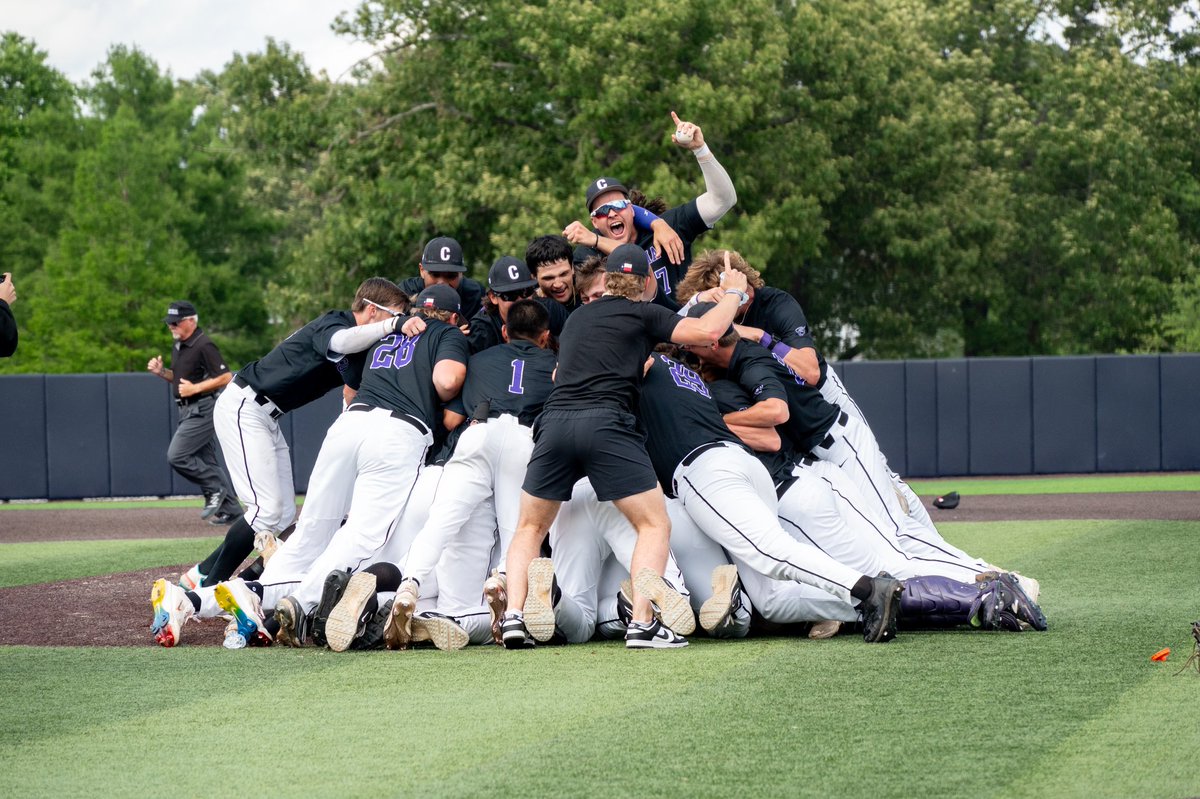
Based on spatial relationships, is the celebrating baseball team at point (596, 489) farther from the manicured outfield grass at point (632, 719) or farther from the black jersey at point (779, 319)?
the manicured outfield grass at point (632, 719)

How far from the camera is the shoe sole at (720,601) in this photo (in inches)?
261

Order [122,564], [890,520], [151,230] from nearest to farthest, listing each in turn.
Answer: [890,520], [122,564], [151,230]

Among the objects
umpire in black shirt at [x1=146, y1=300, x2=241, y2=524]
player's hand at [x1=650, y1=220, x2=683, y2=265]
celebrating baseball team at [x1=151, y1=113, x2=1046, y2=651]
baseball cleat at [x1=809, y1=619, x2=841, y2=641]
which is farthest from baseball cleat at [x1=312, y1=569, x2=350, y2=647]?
umpire in black shirt at [x1=146, y1=300, x2=241, y2=524]

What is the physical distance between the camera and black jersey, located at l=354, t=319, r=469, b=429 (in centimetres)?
760

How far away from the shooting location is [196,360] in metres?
13.8

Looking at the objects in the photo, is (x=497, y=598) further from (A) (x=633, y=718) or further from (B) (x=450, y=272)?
(B) (x=450, y=272)

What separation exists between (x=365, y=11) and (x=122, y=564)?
68.6 feet

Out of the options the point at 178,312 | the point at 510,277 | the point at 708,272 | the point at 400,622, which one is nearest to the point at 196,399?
the point at 178,312

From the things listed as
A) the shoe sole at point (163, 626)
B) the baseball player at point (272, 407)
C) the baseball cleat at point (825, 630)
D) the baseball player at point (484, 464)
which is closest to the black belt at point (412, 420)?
the baseball player at point (484, 464)

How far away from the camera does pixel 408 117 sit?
1204 inches

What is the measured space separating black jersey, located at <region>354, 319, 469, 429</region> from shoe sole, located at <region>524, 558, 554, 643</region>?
4.21 feet

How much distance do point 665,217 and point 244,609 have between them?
11.6 ft

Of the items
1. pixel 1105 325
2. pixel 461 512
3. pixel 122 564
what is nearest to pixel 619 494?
pixel 461 512

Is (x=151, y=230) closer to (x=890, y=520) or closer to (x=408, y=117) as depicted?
(x=408, y=117)
